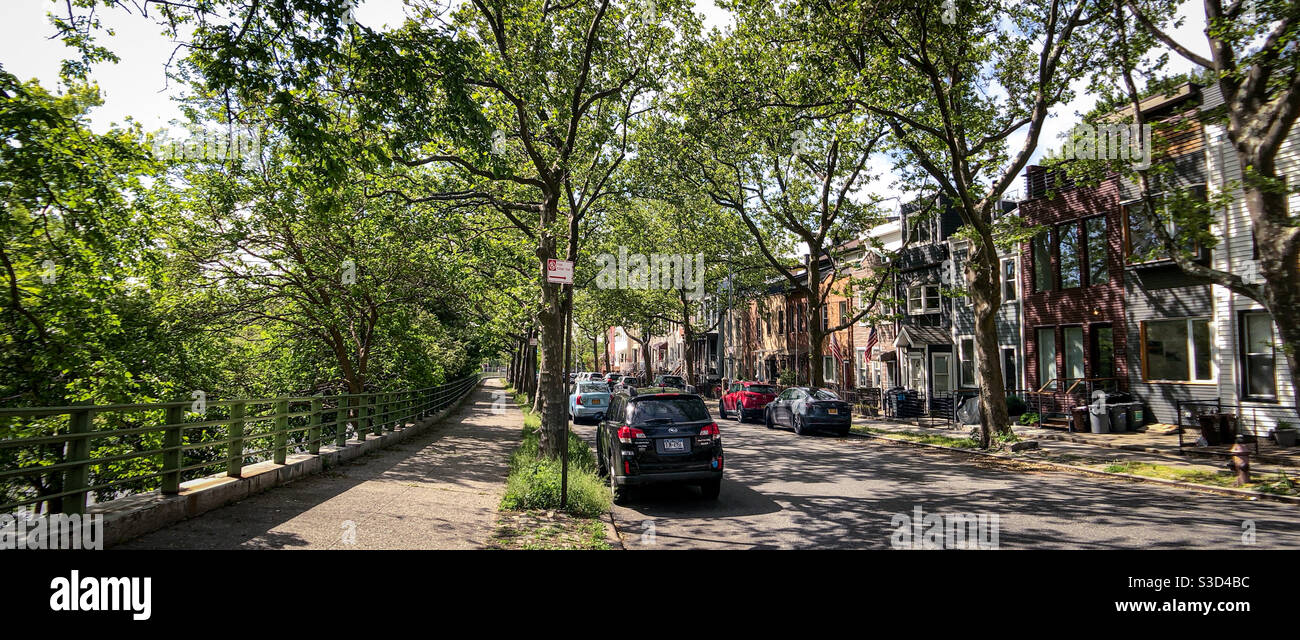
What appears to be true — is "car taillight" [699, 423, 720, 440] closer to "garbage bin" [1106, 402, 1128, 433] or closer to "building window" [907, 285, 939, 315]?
"garbage bin" [1106, 402, 1128, 433]

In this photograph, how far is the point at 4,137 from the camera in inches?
281

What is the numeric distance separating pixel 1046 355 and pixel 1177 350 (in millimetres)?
4557

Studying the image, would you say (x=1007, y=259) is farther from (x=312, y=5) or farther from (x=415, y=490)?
(x=312, y=5)

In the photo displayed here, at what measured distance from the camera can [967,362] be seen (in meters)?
26.9

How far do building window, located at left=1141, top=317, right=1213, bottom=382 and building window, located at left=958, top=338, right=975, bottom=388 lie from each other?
7.74 meters

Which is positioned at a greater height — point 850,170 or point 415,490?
point 850,170

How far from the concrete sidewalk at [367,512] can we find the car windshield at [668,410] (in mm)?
2441

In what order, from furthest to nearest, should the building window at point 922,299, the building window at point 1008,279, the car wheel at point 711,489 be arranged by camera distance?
the building window at point 922,299, the building window at point 1008,279, the car wheel at point 711,489

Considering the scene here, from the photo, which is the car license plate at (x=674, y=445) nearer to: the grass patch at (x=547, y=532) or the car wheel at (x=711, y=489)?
the car wheel at (x=711, y=489)

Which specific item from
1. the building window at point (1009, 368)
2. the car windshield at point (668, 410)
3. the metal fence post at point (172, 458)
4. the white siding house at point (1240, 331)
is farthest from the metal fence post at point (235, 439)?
the building window at point (1009, 368)

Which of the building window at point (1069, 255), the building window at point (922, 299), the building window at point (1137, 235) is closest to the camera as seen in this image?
the building window at point (1137, 235)

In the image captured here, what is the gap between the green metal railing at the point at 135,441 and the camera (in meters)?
5.50

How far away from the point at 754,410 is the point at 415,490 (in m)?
18.1
